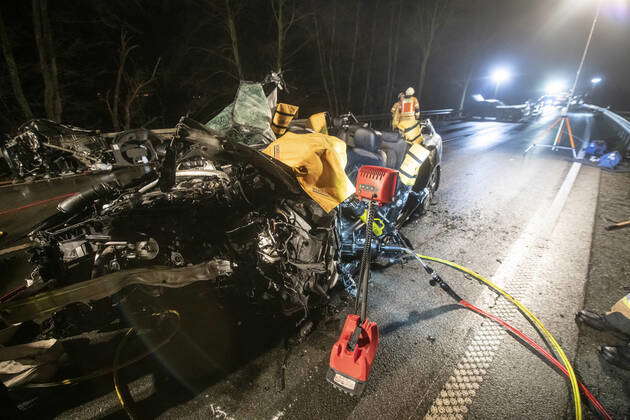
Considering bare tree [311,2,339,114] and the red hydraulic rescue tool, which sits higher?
bare tree [311,2,339,114]

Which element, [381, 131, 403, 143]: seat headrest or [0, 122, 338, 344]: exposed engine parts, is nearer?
[0, 122, 338, 344]: exposed engine parts

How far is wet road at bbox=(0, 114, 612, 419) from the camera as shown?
1.95 meters

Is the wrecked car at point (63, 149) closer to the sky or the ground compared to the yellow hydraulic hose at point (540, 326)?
closer to the sky

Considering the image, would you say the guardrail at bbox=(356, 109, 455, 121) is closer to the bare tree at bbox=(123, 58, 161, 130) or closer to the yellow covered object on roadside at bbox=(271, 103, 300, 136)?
the yellow covered object on roadside at bbox=(271, 103, 300, 136)

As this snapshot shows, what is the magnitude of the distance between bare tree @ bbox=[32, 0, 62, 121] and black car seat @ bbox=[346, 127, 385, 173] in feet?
43.0

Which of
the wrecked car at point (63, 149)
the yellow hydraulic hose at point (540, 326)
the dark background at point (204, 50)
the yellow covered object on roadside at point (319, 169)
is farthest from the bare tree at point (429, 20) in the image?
the yellow covered object on roadside at point (319, 169)

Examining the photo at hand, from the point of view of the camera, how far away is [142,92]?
16.1 meters

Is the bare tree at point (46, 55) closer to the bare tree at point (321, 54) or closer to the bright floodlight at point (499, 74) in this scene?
the bare tree at point (321, 54)

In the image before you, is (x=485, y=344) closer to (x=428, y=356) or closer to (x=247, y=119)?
(x=428, y=356)

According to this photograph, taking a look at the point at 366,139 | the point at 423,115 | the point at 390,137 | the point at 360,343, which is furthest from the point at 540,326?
the point at 423,115

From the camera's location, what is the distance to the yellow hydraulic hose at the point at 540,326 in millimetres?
1954

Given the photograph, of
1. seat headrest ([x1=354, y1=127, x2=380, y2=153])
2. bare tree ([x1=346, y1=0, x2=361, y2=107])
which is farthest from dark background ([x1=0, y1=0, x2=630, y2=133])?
seat headrest ([x1=354, y1=127, x2=380, y2=153])

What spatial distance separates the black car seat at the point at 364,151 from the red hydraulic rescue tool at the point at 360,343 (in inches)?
65.9

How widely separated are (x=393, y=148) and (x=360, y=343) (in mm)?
3223
